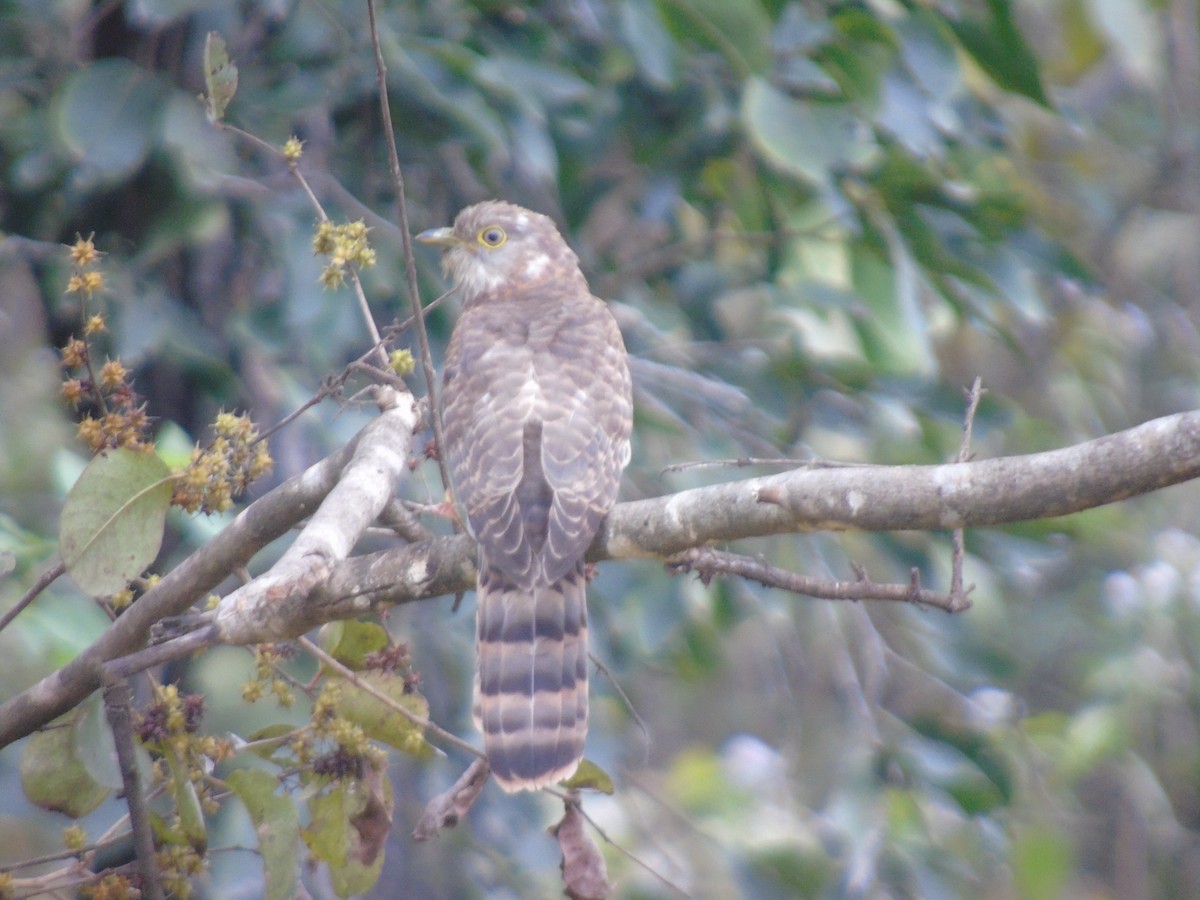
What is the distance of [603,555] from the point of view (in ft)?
9.99

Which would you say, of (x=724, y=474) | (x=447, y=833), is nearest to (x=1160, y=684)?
(x=724, y=474)

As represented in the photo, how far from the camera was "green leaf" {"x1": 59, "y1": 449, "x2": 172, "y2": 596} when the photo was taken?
7.93 feet

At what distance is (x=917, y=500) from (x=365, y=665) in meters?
1.11

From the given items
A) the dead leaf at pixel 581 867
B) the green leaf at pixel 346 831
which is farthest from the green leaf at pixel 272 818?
the dead leaf at pixel 581 867

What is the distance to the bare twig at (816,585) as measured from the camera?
230cm

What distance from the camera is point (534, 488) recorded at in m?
3.35

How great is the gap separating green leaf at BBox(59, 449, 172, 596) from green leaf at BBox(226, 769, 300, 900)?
0.42 metres

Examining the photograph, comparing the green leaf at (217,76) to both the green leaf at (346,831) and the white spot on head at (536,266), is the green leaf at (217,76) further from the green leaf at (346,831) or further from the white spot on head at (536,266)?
the white spot on head at (536,266)

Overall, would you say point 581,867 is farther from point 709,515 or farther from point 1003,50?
point 1003,50

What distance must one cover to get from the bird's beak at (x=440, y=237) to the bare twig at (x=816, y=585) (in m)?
2.35

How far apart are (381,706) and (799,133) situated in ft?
7.28

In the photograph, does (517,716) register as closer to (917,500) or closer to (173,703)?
(173,703)

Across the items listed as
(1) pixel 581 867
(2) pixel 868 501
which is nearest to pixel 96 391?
(1) pixel 581 867

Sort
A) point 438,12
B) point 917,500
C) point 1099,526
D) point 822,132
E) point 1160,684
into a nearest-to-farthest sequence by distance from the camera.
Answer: point 917,500 < point 822,132 < point 438,12 < point 1099,526 < point 1160,684
